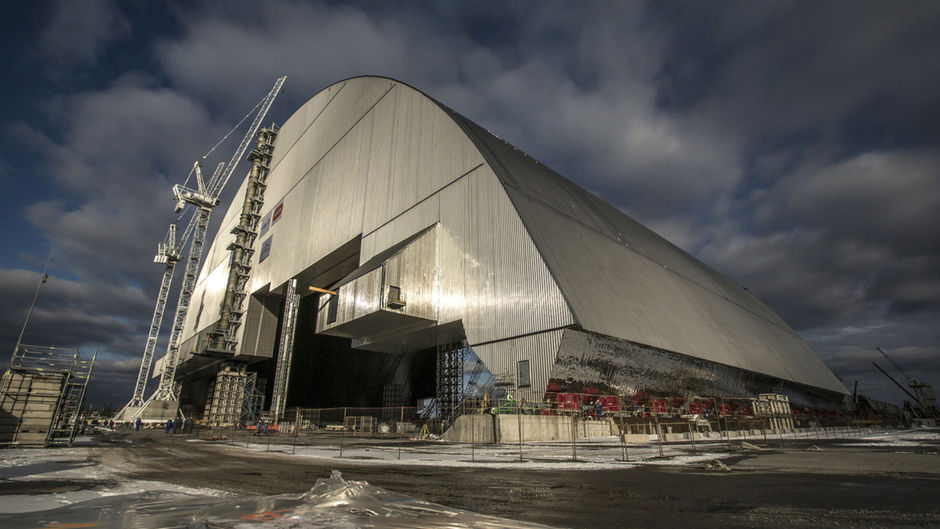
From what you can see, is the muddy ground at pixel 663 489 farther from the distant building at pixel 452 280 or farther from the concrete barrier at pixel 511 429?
the distant building at pixel 452 280

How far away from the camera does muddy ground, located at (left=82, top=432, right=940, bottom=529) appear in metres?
4.40

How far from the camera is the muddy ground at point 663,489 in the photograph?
14.4 feet

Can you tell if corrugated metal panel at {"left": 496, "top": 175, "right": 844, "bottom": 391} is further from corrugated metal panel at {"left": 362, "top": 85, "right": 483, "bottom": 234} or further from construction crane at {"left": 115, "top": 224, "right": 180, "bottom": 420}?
construction crane at {"left": 115, "top": 224, "right": 180, "bottom": 420}

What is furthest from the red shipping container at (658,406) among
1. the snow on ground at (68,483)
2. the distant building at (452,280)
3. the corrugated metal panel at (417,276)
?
the snow on ground at (68,483)

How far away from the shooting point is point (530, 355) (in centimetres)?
2075

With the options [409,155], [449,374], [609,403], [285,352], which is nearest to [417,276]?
[449,374]

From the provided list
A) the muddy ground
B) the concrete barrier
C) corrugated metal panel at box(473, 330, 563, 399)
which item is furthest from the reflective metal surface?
the muddy ground

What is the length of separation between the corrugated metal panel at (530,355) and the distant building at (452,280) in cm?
8

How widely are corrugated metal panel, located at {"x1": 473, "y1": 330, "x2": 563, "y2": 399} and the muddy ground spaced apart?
994 centimetres

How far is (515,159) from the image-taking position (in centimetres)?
3212

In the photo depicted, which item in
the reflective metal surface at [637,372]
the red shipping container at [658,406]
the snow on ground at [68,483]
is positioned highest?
the reflective metal surface at [637,372]

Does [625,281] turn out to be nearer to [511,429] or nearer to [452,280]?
[452,280]

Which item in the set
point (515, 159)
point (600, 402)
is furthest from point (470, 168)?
point (600, 402)

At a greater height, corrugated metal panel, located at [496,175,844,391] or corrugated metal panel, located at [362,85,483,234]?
corrugated metal panel, located at [362,85,483,234]
